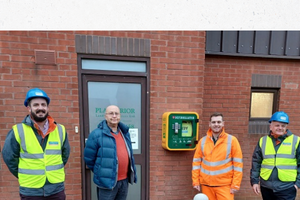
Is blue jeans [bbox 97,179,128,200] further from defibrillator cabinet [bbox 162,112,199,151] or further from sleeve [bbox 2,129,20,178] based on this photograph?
sleeve [bbox 2,129,20,178]

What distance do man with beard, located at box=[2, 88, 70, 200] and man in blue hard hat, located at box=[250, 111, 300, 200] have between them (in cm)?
242

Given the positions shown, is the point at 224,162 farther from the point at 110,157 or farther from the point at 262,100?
the point at 262,100

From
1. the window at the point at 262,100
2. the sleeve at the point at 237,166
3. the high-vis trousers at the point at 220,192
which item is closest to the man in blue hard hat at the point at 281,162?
the sleeve at the point at 237,166

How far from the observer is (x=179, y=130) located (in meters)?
2.71

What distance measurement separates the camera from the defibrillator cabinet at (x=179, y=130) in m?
2.69

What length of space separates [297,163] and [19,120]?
3.63 metres

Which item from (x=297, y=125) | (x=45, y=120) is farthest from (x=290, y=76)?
(x=45, y=120)

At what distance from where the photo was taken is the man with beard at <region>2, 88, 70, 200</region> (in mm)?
1761

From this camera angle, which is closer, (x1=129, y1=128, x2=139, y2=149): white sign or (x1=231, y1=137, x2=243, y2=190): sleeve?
(x1=231, y1=137, x2=243, y2=190): sleeve

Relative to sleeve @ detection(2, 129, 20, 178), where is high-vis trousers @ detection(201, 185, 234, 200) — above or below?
below

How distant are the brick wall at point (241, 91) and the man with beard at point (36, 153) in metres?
2.42

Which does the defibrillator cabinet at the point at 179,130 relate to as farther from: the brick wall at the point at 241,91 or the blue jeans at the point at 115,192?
the blue jeans at the point at 115,192

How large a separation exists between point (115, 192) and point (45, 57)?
2.01 m

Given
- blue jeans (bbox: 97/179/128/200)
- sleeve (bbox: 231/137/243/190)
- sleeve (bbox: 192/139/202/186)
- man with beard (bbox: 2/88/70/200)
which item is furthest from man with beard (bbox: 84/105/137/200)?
sleeve (bbox: 231/137/243/190)
